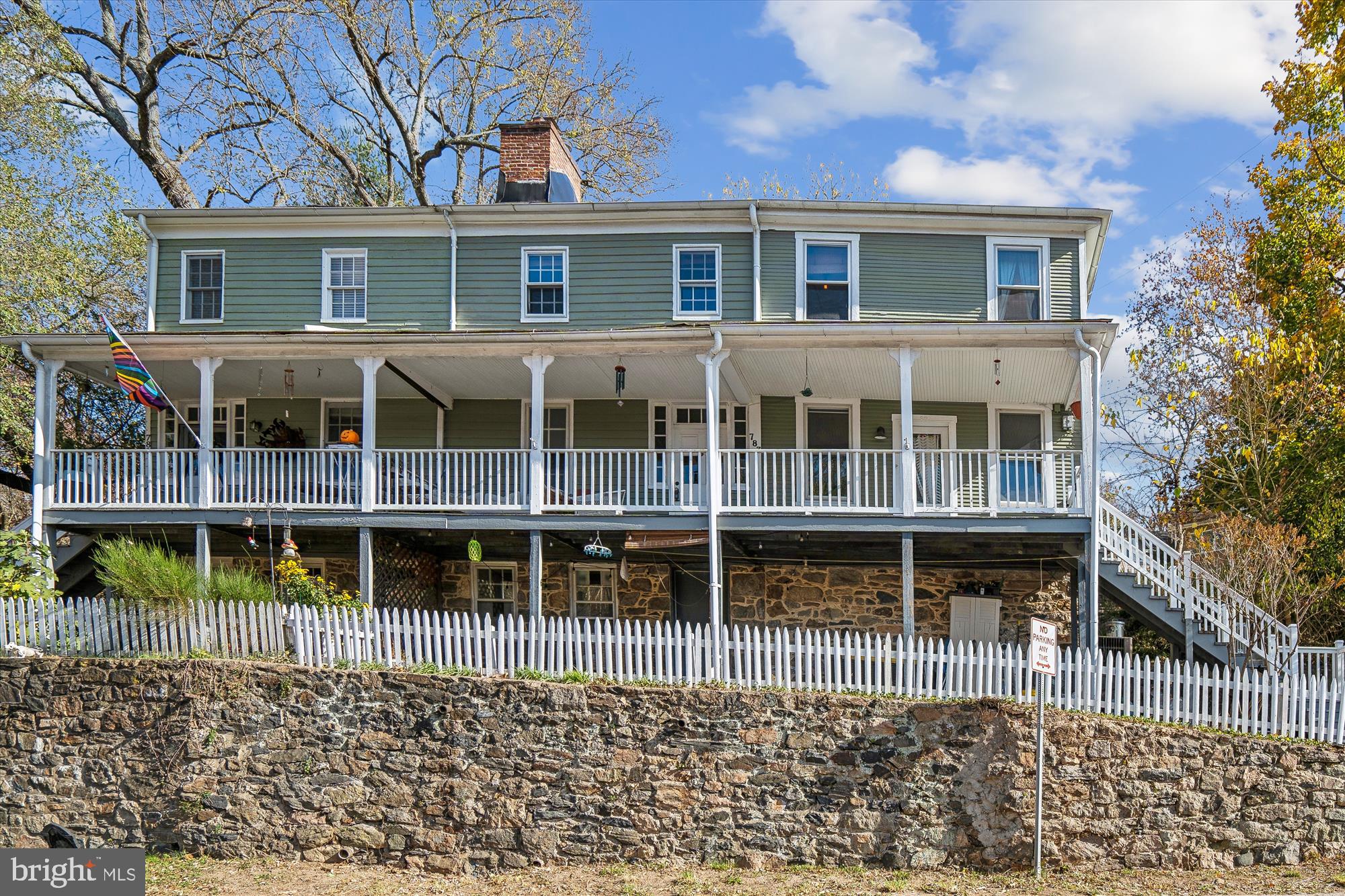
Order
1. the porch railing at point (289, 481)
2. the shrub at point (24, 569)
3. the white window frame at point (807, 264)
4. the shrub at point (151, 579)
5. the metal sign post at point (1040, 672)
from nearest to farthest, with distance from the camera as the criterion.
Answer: the metal sign post at point (1040, 672) < the shrub at point (151, 579) < the shrub at point (24, 569) < the porch railing at point (289, 481) < the white window frame at point (807, 264)

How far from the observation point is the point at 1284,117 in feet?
66.1

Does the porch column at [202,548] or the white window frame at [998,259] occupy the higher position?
the white window frame at [998,259]

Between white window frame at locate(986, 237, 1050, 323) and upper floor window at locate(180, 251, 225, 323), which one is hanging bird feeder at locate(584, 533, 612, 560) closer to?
white window frame at locate(986, 237, 1050, 323)

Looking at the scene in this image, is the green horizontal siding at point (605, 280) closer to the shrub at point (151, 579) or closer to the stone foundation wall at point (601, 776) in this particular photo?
the shrub at point (151, 579)

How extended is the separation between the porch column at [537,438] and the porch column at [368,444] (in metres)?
2.27

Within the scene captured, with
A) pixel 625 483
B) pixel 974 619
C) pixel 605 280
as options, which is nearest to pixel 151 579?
pixel 625 483

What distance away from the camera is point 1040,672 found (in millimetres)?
12109

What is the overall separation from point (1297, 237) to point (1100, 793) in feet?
40.3

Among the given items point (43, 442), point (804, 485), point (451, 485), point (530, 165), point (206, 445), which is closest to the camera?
point (804, 485)

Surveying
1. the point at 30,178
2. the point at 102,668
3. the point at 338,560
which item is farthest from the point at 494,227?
the point at 30,178

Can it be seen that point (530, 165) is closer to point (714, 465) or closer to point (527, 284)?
point (527, 284)

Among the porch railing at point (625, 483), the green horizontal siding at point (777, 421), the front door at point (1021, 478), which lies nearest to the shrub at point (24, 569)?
the porch railing at point (625, 483)

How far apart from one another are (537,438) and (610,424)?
3344mm

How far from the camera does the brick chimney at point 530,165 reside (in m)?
20.6
